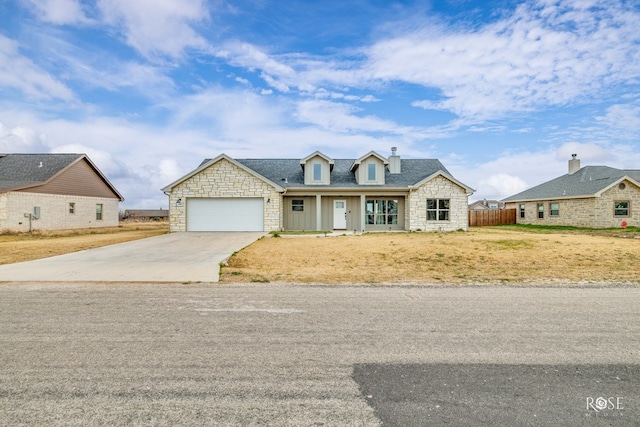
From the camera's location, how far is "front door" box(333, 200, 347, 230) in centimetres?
2366

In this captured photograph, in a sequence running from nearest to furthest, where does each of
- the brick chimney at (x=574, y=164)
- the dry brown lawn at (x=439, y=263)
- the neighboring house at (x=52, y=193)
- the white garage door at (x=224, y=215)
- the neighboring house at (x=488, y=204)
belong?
the dry brown lawn at (x=439, y=263) < the white garage door at (x=224, y=215) < the neighboring house at (x=52, y=193) < the brick chimney at (x=574, y=164) < the neighboring house at (x=488, y=204)

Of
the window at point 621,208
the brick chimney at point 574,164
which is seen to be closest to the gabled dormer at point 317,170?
the window at point 621,208

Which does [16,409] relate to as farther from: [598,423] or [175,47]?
[175,47]

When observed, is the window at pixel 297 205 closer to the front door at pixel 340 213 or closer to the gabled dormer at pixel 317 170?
the gabled dormer at pixel 317 170

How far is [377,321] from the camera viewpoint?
4.79 meters

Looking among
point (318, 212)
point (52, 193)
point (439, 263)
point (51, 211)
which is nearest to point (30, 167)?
point (52, 193)

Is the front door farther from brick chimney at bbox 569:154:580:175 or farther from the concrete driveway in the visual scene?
brick chimney at bbox 569:154:580:175

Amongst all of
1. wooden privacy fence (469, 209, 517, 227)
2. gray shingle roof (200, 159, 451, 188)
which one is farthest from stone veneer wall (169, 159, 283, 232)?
wooden privacy fence (469, 209, 517, 227)

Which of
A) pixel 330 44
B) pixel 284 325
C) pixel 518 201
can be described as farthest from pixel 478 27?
pixel 518 201

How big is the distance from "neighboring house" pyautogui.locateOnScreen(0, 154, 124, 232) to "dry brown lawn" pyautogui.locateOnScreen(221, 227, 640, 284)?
1937 cm

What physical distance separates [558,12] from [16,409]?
16659 millimetres

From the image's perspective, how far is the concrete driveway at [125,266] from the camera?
786cm

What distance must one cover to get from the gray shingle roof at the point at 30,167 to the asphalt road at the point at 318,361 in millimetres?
24554

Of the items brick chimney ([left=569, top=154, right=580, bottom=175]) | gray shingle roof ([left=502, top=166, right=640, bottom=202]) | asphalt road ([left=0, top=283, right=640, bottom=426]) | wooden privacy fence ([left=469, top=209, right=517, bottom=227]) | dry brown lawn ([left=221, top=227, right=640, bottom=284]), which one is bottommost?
asphalt road ([left=0, top=283, right=640, bottom=426])
